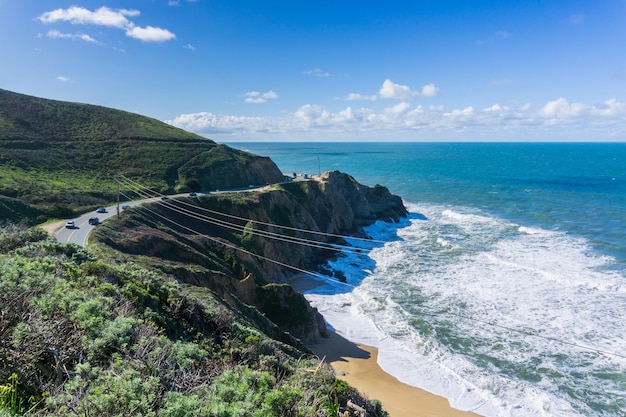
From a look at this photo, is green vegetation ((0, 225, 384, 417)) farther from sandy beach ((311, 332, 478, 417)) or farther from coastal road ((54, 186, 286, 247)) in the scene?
coastal road ((54, 186, 286, 247))

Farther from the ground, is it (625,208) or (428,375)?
(625,208)

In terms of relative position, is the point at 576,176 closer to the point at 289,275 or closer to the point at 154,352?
the point at 289,275

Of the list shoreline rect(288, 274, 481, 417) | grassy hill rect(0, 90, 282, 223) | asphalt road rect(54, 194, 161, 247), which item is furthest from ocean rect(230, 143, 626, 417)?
grassy hill rect(0, 90, 282, 223)

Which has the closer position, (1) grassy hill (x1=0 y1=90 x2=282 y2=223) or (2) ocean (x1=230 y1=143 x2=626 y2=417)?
(2) ocean (x1=230 y1=143 x2=626 y2=417)

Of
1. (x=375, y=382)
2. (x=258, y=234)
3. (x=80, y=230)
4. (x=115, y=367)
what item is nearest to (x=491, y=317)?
(x=375, y=382)

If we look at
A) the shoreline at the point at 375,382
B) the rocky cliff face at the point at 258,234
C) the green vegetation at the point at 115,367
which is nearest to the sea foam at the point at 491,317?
the shoreline at the point at 375,382

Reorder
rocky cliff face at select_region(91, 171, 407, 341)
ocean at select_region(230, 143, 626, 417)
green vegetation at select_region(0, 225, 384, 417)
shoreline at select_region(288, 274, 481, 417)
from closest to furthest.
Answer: green vegetation at select_region(0, 225, 384, 417), shoreline at select_region(288, 274, 481, 417), ocean at select_region(230, 143, 626, 417), rocky cliff face at select_region(91, 171, 407, 341)

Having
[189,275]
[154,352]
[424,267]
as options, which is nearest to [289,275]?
[424,267]

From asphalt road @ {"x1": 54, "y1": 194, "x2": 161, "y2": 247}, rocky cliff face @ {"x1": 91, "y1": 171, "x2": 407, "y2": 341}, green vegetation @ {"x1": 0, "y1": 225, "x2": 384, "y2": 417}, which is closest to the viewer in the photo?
green vegetation @ {"x1": 0, "y1": 225, "x2": 384, "y2": 417}
